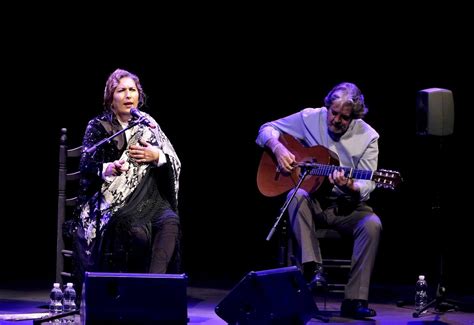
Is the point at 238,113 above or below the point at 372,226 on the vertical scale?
above

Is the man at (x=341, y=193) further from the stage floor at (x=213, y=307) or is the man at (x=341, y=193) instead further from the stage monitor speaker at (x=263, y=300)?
the stage monitor speaker at (x=263, y=300)

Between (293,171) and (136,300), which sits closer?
(136,300)

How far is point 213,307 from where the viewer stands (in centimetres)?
547

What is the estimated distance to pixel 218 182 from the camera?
7.10 meters

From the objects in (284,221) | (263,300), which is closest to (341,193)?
(284,221)

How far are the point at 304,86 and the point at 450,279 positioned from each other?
1840 millimetres

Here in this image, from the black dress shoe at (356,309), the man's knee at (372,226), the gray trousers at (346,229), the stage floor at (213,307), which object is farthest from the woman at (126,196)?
the man's knee at (372,226)

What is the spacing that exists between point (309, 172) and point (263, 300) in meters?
1.46

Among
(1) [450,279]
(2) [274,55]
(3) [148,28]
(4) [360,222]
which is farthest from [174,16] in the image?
(1) [450,279]

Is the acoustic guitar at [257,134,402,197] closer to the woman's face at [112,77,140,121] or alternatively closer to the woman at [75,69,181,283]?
the woman at [75,69,181,283]

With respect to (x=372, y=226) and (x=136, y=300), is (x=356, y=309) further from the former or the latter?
(x=136, y=300)

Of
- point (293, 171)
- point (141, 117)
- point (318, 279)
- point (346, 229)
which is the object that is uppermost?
point (141, 117)

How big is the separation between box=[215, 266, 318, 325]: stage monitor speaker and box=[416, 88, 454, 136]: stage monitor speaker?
1.69 m

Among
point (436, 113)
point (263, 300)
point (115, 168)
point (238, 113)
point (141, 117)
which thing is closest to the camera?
point (263, 300)
